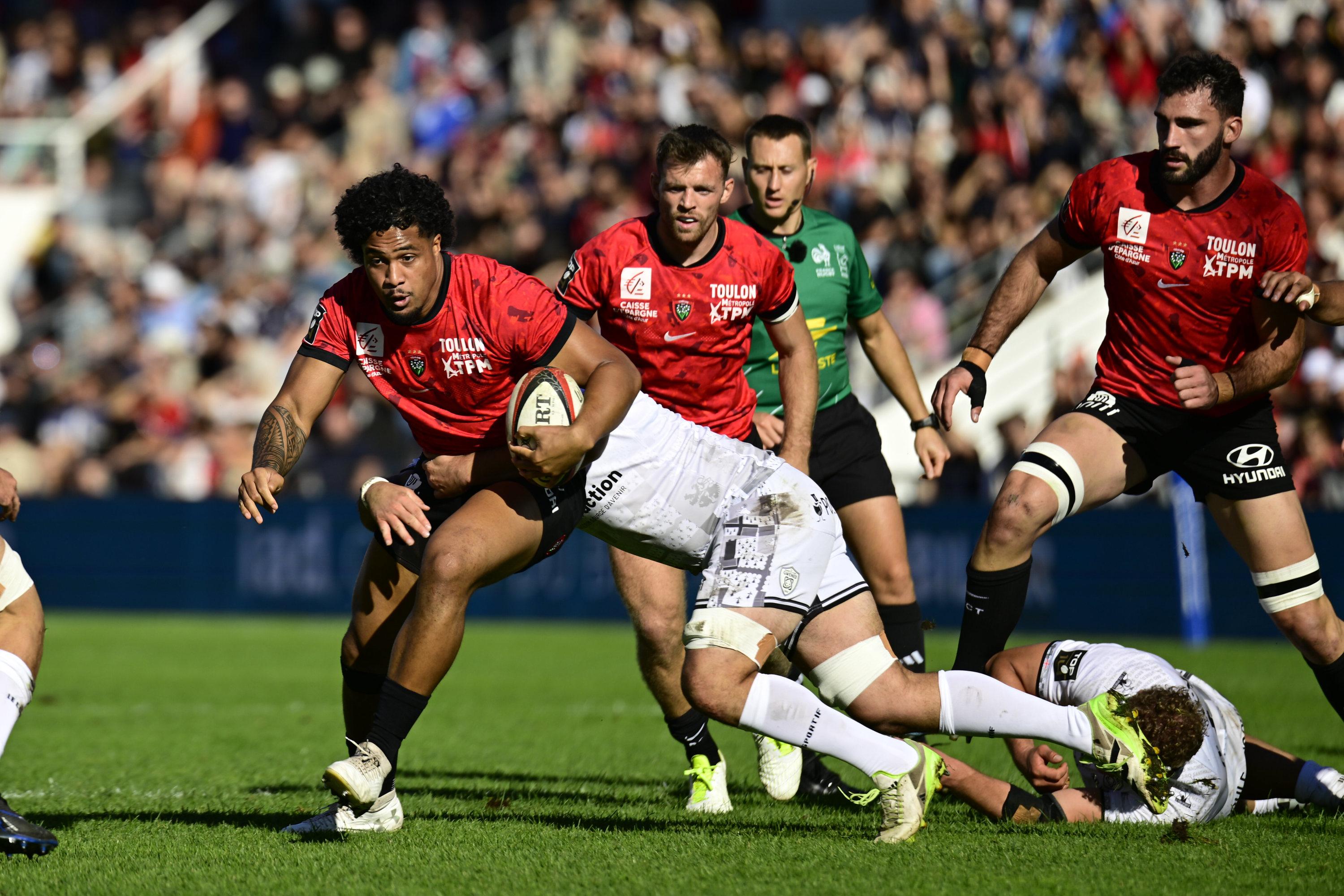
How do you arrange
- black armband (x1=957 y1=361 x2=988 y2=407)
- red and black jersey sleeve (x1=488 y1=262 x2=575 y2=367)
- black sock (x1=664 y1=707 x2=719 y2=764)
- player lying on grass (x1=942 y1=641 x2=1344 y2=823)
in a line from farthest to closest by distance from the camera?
black sock (x1=664 y1=707 x2=719 y2=764) → black armband (x1=957 y1=361 x2=988 y2=407) → red and black jersey sleeve (x1=488 y1=262 x2=575 y2=367) → player lying on grass (x1=942 y1=641 x2=1344 y2=823)

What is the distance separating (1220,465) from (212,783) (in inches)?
182

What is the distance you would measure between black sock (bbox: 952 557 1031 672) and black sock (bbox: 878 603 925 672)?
0.93m

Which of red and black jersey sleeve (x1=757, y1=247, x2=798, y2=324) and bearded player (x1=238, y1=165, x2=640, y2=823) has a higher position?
red and black jersey sleeve (x1=757, y1=247, x2=798, y2=324)

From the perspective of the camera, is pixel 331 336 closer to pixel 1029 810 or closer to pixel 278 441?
pixel 278 441

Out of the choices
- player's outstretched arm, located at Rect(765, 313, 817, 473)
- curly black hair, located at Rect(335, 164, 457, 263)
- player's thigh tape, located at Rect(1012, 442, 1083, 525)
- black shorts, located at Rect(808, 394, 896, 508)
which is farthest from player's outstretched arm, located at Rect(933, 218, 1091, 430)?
curly black hair, located at Rect(335, 164, 457, 263)

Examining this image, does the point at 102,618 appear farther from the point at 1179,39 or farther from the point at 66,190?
the point at 1179,39

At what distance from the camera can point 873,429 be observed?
781cm

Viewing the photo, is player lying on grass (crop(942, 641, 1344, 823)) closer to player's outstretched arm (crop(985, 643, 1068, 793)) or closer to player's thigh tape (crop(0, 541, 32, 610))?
player's outstretched arm (crop(985, 643, 1068, 793))

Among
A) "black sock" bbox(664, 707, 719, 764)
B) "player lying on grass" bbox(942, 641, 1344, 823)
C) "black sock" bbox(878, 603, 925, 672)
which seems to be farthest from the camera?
"black sock" bbox(878, 603, 925, 672)

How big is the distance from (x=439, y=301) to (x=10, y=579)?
178 cm

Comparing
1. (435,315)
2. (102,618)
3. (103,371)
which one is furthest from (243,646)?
(435,315)

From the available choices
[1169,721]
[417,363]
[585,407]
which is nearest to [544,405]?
[585,407]

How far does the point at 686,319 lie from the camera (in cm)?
672

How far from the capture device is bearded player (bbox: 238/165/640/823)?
5.57 meters
